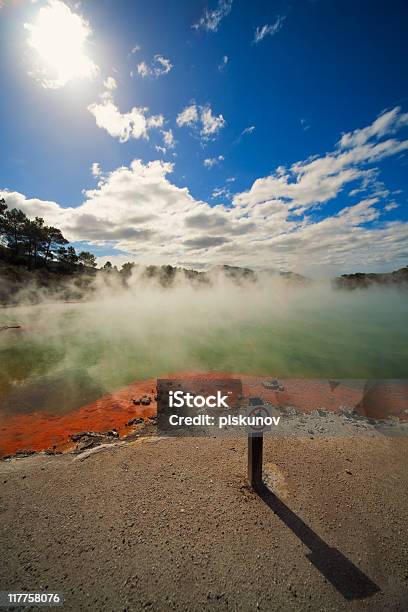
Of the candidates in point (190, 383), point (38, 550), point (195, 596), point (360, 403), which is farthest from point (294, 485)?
point (190, 383)

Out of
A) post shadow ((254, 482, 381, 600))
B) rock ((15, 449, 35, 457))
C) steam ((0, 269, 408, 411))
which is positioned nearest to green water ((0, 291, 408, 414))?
steam ((0, 269, 408, 411))

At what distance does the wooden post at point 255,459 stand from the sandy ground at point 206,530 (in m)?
0.23

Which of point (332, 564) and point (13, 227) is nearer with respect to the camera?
point (332, 564)

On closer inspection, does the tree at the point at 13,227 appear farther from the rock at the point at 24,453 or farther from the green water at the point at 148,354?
the rock at the point at 24,453

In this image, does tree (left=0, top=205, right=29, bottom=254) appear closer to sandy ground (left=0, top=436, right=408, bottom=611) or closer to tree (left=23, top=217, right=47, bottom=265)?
tree (left=23, top=217, right=47, bottom=265)

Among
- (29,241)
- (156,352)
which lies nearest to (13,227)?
(29,241)

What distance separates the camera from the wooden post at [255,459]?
166 inches

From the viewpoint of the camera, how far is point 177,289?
88000 mm

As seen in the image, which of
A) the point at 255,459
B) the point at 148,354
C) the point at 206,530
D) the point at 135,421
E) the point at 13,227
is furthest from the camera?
the point at 13,227

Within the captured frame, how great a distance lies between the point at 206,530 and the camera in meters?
3.61

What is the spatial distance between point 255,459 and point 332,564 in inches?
58.6

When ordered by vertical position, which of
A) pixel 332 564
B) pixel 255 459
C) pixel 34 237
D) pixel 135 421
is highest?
pixel 34 237

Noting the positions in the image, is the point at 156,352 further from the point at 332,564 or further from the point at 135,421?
the point at 332,564

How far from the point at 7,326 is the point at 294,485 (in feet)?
85.6
